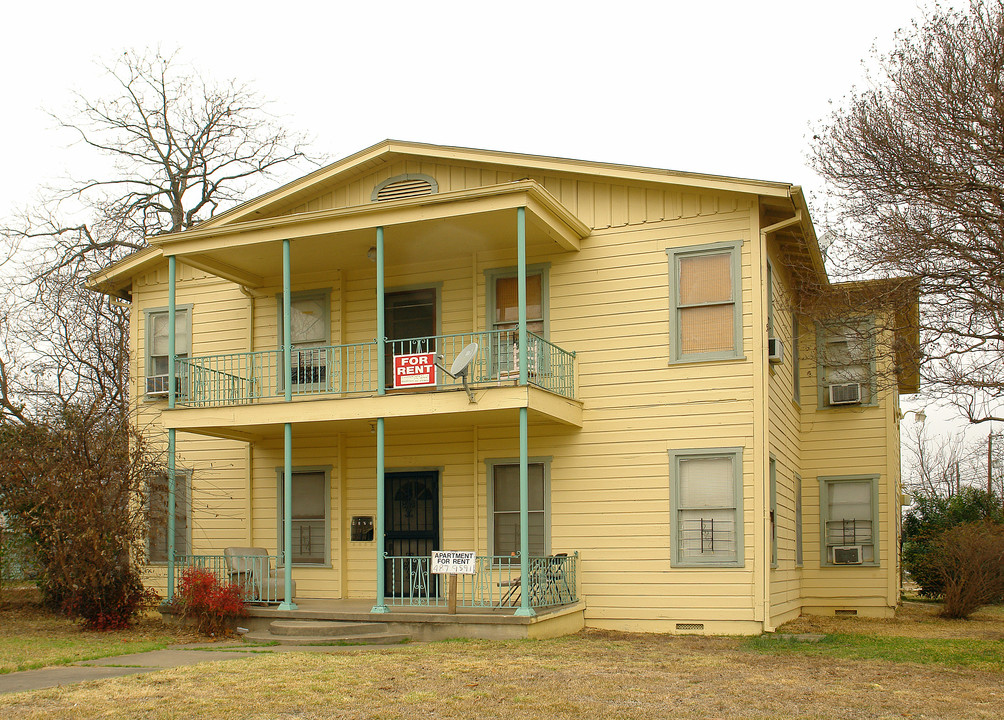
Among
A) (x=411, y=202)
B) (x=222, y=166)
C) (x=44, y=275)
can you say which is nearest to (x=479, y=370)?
(x=411, y=202)

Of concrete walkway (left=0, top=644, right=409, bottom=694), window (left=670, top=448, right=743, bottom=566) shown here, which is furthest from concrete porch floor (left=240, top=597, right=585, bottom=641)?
window (left=670, top=448, right=743, bottom=566)

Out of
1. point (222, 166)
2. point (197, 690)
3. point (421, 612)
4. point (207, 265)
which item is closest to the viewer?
point (197, 690)

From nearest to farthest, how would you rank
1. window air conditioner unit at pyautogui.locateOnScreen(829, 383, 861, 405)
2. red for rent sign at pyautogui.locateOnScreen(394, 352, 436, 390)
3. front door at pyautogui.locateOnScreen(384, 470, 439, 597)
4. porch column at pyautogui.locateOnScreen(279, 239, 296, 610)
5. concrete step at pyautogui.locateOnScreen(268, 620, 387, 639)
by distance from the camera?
concrete step at pyautogui.locateOnScreen(268, 620, 387, 639) < red for rent sign at pyautogui.locateOnScreen(394, 352, 436, 390) < porch column at pyautogui.locateOnScreen(279, 239, 296, 610) < front door at pyautogui.locateOnScreen(384, 470, 439, 597) < window air conditioner unit at pyautogui.locateOnScreen(829, 383, 861, 405)

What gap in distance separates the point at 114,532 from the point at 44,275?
14.8 metres

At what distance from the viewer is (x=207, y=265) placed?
1648 cm

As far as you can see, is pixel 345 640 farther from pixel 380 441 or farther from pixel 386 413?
pixel 386 413

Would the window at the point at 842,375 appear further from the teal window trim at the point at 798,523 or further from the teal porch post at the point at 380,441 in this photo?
the teal porch post at the point at 380,441

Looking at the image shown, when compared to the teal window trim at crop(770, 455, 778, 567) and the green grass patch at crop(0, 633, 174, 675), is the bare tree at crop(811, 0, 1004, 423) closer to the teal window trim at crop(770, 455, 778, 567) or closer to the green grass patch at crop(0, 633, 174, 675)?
the teal window trim at crop(770, 455, 778, 567)

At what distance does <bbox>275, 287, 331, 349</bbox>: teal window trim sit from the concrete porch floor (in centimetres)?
458

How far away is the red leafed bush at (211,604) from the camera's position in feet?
45.4

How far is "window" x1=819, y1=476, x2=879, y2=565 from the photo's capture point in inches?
715

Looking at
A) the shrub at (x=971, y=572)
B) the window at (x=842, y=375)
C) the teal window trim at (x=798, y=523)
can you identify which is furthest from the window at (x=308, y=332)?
the shrub at (x=971, y=572)

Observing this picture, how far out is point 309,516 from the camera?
16.7 meters

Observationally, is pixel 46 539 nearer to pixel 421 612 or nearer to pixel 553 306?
pixel 421 612
